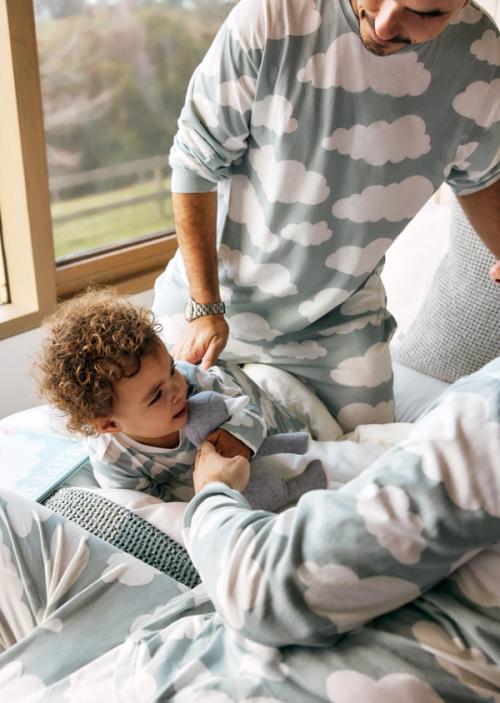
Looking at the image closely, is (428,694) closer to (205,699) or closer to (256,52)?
(205,699)

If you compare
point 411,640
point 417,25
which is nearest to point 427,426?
point 411,640

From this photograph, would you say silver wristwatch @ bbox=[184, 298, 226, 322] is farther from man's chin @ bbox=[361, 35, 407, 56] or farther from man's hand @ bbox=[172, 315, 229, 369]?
man's chin @ bbox=[361, 35, 407, 56]

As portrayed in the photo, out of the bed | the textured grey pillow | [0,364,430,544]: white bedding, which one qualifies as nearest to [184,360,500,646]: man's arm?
the bed

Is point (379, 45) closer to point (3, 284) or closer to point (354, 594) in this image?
point (354, 594)

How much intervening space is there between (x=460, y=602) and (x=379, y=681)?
114 millimetres

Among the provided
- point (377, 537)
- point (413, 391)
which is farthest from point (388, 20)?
point (413, 391)

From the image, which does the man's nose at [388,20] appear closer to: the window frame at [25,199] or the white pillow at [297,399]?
the white pillow at [297,399]

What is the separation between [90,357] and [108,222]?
1.51m

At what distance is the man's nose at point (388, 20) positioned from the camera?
1.31 metres

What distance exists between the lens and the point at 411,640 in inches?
32.9

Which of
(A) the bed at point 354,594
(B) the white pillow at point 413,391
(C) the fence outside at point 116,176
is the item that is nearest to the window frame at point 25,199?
(C) the fence outside at point 116,176

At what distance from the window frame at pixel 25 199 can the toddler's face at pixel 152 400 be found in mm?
1010

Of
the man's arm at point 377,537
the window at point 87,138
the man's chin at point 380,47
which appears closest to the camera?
the man's arm at point 377,537

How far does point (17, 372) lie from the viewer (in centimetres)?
236
